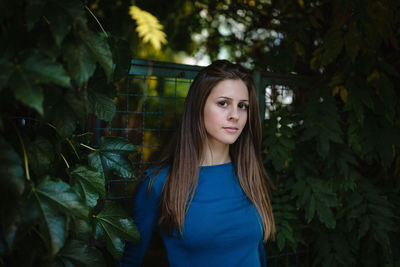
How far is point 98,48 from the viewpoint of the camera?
2.51 ft

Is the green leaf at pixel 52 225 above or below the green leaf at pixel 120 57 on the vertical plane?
below

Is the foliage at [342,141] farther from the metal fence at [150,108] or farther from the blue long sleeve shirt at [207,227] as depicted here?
the blue long sleeve shirt at [207,227]

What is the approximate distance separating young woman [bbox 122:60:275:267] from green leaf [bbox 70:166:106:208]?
499 mm

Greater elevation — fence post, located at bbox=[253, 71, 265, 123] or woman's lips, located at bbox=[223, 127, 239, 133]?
fence post, located at bbox=[253, 71, 265, 123]

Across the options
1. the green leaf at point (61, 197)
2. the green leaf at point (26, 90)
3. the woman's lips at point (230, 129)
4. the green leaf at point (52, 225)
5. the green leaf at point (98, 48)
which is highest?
the green leaf at point (98, 48)

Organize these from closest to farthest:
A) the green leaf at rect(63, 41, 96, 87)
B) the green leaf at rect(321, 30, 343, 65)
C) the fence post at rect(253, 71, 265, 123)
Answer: the green leaf at rect(63, 41, 96, 87)
the green leaf at rect(321, 30, 343, 65)
the fence post at rect(253, 71, 265, 123)

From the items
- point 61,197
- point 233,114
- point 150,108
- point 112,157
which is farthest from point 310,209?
point 61,197

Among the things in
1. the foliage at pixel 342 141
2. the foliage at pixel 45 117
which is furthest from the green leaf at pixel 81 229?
the foliage at pixel 342 141

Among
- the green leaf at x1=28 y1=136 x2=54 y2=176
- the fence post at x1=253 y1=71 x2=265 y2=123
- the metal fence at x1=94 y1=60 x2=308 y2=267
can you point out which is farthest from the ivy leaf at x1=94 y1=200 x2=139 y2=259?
the fence post at x1=253 y1=71 x2=265 y2=123

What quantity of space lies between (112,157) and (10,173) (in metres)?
0.47

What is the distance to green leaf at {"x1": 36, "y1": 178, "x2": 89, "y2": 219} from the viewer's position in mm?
738

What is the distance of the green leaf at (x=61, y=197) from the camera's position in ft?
2.42

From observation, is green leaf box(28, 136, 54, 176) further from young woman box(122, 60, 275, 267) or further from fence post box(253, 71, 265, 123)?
fence post box(253, 71, 265, 123)

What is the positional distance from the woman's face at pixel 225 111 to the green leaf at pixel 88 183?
668mm
